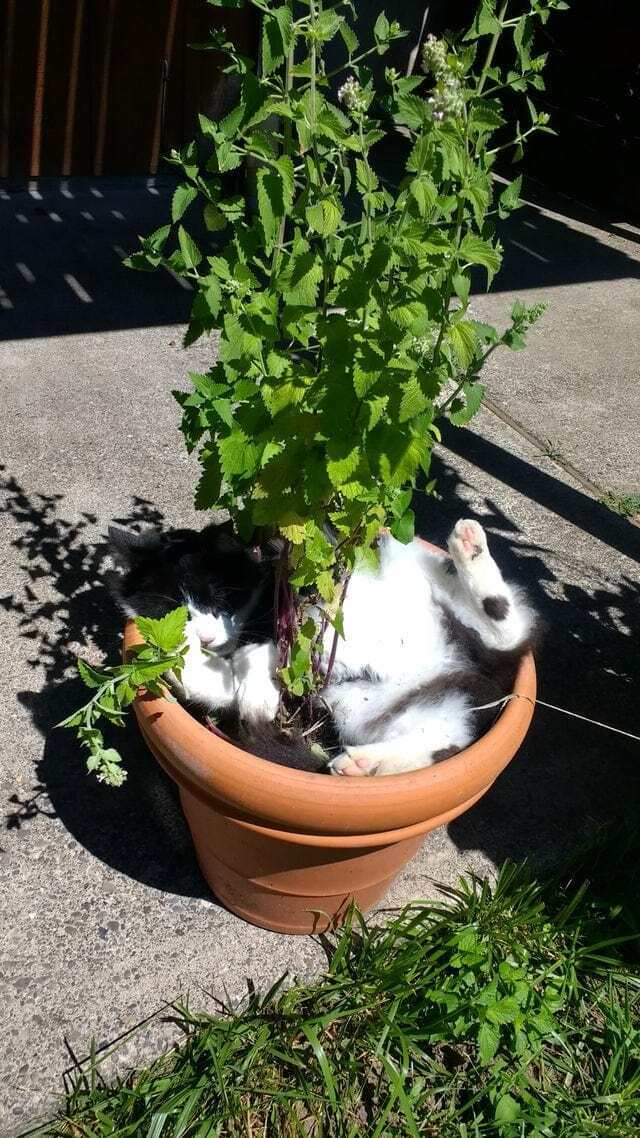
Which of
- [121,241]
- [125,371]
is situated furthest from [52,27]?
[125,371]

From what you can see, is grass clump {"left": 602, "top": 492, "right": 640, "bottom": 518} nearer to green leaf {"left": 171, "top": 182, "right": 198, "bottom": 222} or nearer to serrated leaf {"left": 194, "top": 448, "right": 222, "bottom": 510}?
serrated leaf {"left": 194, "top": 448, "right": 222, "bottom": 510}

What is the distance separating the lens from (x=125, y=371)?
401 cm

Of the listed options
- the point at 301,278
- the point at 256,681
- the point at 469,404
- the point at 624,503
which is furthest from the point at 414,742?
the point at 624,503

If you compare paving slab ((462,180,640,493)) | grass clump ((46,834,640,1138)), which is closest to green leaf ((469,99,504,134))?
grass clump ((46,834,640,1138))

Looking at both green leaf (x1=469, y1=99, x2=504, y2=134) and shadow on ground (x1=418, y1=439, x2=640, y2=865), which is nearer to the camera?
green leaf (x1=469, y1=99, x2=504, y2=134)

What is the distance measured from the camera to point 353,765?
1698 millimetres

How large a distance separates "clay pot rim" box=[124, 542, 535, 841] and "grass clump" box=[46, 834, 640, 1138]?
0.44 meters

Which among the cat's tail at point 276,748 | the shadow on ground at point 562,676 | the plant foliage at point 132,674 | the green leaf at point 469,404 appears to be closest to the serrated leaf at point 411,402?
the green leaf at point 469,404

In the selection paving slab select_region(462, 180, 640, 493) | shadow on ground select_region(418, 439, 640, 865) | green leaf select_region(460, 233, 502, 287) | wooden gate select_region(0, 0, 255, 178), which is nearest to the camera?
green leaf select_region(460, 233, 502, 287)

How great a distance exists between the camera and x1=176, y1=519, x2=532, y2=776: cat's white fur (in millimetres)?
1768

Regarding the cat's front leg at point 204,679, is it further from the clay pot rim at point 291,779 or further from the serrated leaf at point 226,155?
the serrated leaf at point 226,155

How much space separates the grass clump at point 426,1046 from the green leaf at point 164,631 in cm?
84

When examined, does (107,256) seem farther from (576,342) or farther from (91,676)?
(91,676)

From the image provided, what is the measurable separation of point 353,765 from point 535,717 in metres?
1.17
